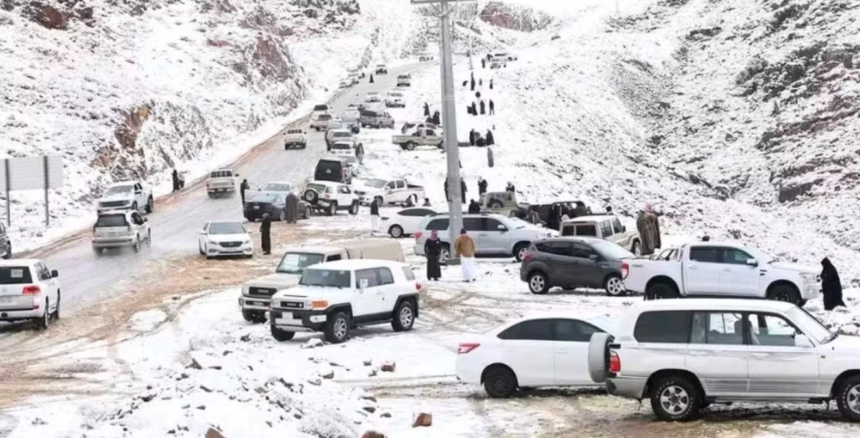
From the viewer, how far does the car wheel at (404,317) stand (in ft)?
75.0

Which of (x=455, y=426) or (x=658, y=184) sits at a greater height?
(x=658, y=184)

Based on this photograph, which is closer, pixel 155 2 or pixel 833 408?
pixel 833 408

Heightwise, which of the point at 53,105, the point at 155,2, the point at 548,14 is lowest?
the point at 53,105

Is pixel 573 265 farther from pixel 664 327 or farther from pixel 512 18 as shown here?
pixel 512 18

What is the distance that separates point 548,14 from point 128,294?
170m

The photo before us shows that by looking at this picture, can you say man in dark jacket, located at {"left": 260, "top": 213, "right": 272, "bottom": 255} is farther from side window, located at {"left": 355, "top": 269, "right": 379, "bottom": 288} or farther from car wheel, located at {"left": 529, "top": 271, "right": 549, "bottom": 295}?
side window, located at {"left": 355, "top": 269, "right": 379, "bottom": 288}

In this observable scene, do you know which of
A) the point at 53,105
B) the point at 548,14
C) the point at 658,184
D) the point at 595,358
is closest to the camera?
the point at 595,358

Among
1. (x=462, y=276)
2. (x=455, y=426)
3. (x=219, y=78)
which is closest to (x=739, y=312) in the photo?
(x=455, y=426)

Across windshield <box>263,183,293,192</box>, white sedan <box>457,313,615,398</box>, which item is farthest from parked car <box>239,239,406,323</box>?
windshield <box>263,183,293,192</box>

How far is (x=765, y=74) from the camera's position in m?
89.8

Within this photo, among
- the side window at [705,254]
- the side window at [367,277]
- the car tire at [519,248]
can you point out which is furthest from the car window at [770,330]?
the car tire at [519,248]

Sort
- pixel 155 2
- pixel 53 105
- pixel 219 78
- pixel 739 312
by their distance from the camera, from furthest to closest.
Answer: pixel 155 2 → pixel 219 78 → pixel 53 105 → pixel 739 312

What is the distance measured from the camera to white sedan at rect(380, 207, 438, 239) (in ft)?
135

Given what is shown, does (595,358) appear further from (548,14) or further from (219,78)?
(548,14)
